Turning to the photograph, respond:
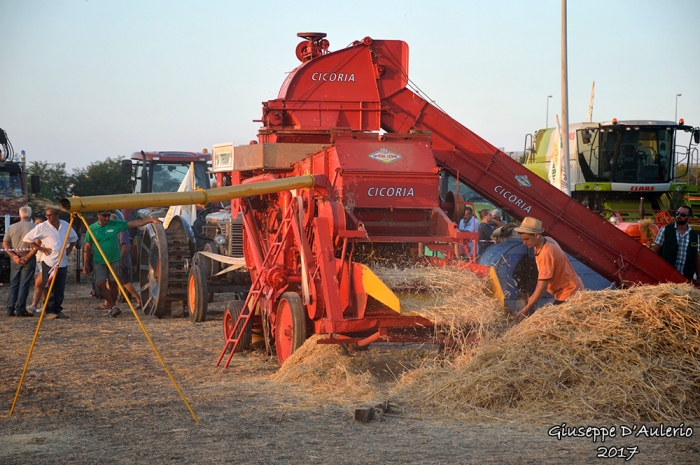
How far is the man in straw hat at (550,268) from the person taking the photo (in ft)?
26.2

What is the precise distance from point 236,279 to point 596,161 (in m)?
10.7

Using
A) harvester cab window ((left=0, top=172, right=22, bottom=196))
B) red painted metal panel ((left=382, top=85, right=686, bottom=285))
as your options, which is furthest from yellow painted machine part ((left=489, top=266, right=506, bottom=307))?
harvester cab window ((left=0, top=172, right=22, bottom=196))

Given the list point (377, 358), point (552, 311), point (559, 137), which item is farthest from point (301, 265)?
point (559, 137)

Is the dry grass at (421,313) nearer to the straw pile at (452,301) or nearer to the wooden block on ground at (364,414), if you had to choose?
the straw pile at (452,301)

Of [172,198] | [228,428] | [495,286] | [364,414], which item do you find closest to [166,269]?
[172,198]

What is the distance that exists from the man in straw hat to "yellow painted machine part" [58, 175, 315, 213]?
223 cm

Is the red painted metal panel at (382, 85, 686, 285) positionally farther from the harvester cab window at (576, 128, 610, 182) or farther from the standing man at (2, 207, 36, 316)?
the harvester cab window at (576, 128, 610, 182)

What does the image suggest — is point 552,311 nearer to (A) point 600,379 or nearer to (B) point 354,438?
(A) point 600,379

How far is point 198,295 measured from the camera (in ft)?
39.9

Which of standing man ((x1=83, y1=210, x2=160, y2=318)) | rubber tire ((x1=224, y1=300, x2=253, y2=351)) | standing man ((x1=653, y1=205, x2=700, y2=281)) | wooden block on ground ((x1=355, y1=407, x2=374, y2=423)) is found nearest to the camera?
wooden block on ground ((x1=355, y1=407, x2=374, y2=423))

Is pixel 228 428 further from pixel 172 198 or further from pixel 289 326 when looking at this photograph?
pixel 289 326

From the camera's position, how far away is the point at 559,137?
773 inches

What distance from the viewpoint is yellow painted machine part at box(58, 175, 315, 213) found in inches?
251

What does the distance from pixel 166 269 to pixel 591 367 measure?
7.94 m
